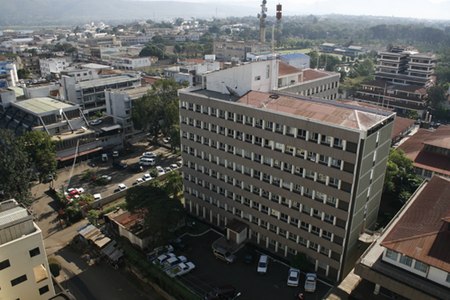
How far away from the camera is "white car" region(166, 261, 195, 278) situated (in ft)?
136

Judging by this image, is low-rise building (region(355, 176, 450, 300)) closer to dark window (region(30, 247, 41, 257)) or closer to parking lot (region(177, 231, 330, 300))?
parking lot (region(177, 231, 330, 300))

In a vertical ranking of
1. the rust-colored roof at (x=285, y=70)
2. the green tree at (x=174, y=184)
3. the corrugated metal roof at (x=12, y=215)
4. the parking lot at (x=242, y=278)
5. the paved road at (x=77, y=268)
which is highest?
the rust-colored roof at (x=285, y=70)

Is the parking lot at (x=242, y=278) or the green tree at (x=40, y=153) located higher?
the green tree at (x=40, y=153)

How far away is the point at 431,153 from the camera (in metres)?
62.2

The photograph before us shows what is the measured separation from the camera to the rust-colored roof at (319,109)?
37.3m

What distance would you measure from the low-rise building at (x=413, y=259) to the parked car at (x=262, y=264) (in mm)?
11667

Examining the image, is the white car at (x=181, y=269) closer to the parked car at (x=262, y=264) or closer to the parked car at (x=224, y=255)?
the parked car at (x=224, y=255)

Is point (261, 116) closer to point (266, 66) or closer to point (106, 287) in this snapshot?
point (266, 66)

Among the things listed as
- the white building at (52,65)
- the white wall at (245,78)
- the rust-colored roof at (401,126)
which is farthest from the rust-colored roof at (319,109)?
the white building at (52,65)

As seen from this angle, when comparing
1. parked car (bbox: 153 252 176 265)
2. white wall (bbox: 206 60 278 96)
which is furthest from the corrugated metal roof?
white wall (bbox: 206 60 278 96)

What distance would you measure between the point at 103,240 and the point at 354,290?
3134 centimetres

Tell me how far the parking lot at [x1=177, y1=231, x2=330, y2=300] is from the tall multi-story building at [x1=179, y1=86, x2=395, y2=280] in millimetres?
2701

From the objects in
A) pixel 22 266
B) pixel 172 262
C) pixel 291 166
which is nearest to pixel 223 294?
pixel 172 262

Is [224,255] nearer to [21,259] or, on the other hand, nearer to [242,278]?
[242,278]
